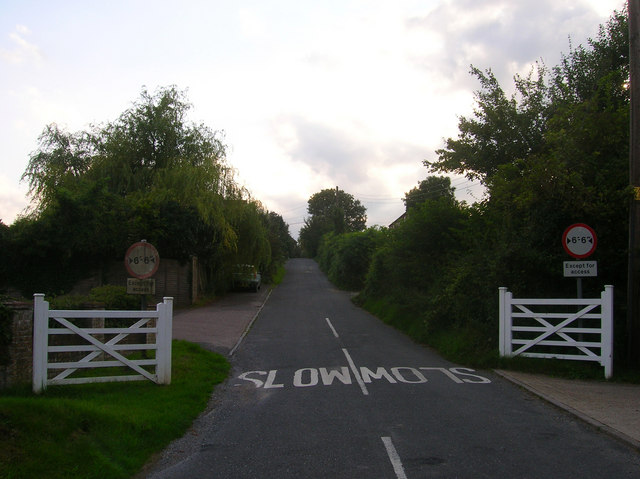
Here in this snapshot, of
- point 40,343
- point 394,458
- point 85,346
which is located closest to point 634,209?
point 394,458

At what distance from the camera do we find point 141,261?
10266 mm

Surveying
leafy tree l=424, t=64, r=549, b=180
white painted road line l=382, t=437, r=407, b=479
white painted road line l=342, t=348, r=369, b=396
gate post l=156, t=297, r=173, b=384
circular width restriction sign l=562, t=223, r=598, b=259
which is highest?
leafy tree l=424, t=64, r=549, b=180

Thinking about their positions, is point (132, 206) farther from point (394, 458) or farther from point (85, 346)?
point (394, 458)

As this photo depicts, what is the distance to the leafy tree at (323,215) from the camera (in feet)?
311

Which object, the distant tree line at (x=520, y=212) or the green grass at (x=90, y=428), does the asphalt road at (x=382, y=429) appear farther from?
the distant tree line at (x=520, y=212)

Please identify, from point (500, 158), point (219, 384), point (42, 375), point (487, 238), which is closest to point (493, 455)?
point (219, 384)

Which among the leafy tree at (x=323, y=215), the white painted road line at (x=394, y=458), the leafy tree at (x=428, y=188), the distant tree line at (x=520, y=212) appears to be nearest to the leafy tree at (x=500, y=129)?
the distant tree line at (x=520, y=212)

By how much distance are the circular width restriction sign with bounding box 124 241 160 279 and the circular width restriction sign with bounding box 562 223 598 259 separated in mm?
8058

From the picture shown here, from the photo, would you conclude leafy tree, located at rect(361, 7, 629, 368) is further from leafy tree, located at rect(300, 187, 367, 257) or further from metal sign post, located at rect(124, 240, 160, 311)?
leafy tree, located at rect(300, 187, 367, 257)

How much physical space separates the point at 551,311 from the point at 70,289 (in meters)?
18.8

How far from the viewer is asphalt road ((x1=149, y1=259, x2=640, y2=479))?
5.45m

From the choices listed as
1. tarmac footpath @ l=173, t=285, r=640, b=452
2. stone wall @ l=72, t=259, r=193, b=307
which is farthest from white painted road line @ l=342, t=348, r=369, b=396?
stone wall @ l=72, t=259, r=193, b=307

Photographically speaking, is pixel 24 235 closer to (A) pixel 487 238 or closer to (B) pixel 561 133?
(A) pixel 487 238

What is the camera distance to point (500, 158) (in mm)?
22500
